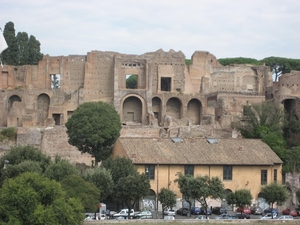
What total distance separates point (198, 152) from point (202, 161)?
155 centimetres

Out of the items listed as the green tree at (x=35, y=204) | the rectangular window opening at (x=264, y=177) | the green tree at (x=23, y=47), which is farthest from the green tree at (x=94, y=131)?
the green tree at (x=23, y=47)

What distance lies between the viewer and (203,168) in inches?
2218

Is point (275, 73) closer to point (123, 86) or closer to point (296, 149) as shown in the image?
point (123, 86)

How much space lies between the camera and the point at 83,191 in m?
46.5

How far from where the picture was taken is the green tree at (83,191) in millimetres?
45959

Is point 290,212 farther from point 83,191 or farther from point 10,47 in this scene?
point 10,47

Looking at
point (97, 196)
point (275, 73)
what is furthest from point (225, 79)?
point (97, 196)

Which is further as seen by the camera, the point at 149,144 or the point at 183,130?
the point at 183,130

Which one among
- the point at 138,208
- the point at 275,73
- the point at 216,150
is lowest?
the point at 138,208

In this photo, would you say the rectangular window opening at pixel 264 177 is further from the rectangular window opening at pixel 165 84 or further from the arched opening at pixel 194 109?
the rectangular window opening at pixel 165 84

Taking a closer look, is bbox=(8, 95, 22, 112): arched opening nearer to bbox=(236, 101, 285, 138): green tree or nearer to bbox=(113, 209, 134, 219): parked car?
bbox=(236, 101, 285, 138): green tree

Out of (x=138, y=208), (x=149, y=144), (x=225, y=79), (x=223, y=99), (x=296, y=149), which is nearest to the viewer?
(x=138, y=208)

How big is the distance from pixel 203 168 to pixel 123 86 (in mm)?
25004

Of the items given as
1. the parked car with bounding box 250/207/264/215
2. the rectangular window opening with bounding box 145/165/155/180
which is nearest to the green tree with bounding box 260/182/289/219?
the parked car with bounding box 250/207/264/215
